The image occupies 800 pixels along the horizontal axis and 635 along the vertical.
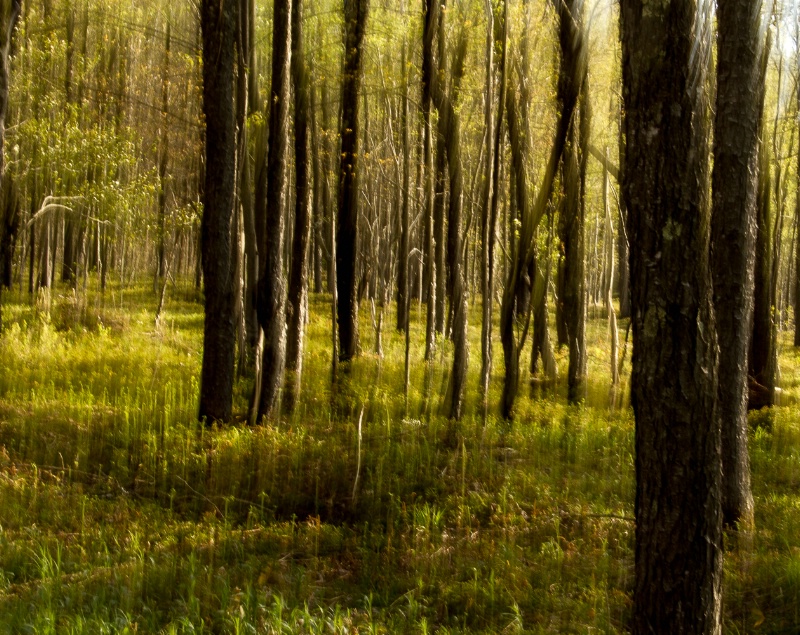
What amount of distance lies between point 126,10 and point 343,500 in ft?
67.7

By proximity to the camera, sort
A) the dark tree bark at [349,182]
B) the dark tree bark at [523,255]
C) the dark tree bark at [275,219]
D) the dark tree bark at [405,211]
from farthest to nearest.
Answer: the dark tree bark at [405,211] → the dark tree bark at [349,182] → the dark tree bark at [275,219] → the dark tree bark at [523,255]

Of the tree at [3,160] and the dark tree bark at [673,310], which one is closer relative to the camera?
the dark tree bark at [673,310]

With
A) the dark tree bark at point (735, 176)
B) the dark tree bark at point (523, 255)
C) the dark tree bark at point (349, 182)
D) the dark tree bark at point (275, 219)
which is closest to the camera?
the dark tree bark at point (735, 176)

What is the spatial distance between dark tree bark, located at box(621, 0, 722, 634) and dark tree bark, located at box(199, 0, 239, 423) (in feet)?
24.9

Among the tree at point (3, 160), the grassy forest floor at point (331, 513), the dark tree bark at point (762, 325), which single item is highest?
the tree at point (3, 160)

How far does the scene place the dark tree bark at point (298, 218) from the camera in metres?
12.5

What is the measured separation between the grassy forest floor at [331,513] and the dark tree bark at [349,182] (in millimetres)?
2146

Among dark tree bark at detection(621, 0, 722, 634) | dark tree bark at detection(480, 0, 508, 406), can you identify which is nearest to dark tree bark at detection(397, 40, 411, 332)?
dark tree bark at detection(480, 0, 508, 406)

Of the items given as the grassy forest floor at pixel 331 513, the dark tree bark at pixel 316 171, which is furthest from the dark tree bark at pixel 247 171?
the grassy forest floor at pixel 331 513

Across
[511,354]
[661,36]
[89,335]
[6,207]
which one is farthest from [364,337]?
[661,36]

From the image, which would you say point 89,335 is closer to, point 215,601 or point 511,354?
point 511,354

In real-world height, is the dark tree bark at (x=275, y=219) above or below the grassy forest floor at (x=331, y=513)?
above

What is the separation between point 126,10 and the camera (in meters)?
23.2

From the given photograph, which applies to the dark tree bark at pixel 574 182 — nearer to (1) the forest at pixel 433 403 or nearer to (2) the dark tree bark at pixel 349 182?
(1) the forest at pixel 433 403
